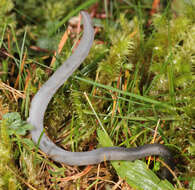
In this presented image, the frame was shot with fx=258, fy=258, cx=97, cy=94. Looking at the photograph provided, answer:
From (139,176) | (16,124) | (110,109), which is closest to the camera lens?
(139,176)

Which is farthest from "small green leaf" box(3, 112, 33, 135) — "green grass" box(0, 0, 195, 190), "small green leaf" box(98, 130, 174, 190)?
"small green leaf" box(98, 130, 174, 190)

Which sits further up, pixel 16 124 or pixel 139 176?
pixel 16 124

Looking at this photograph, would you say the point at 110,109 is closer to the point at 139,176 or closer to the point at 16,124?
the point at 139,176

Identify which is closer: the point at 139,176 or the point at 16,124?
the point at 139,176

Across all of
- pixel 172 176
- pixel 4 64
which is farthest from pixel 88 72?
pixel 172 176

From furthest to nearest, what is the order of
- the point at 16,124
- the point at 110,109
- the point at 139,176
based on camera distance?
the point at 110,109
the point at 16,124
the point at 139,176

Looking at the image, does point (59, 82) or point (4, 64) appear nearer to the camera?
Answer: point (59, 82)

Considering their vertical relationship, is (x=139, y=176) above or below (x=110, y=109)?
below

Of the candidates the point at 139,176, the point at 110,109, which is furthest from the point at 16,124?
the point at 139,176

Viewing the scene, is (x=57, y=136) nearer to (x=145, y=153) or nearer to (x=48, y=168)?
(x=48, y=168)
